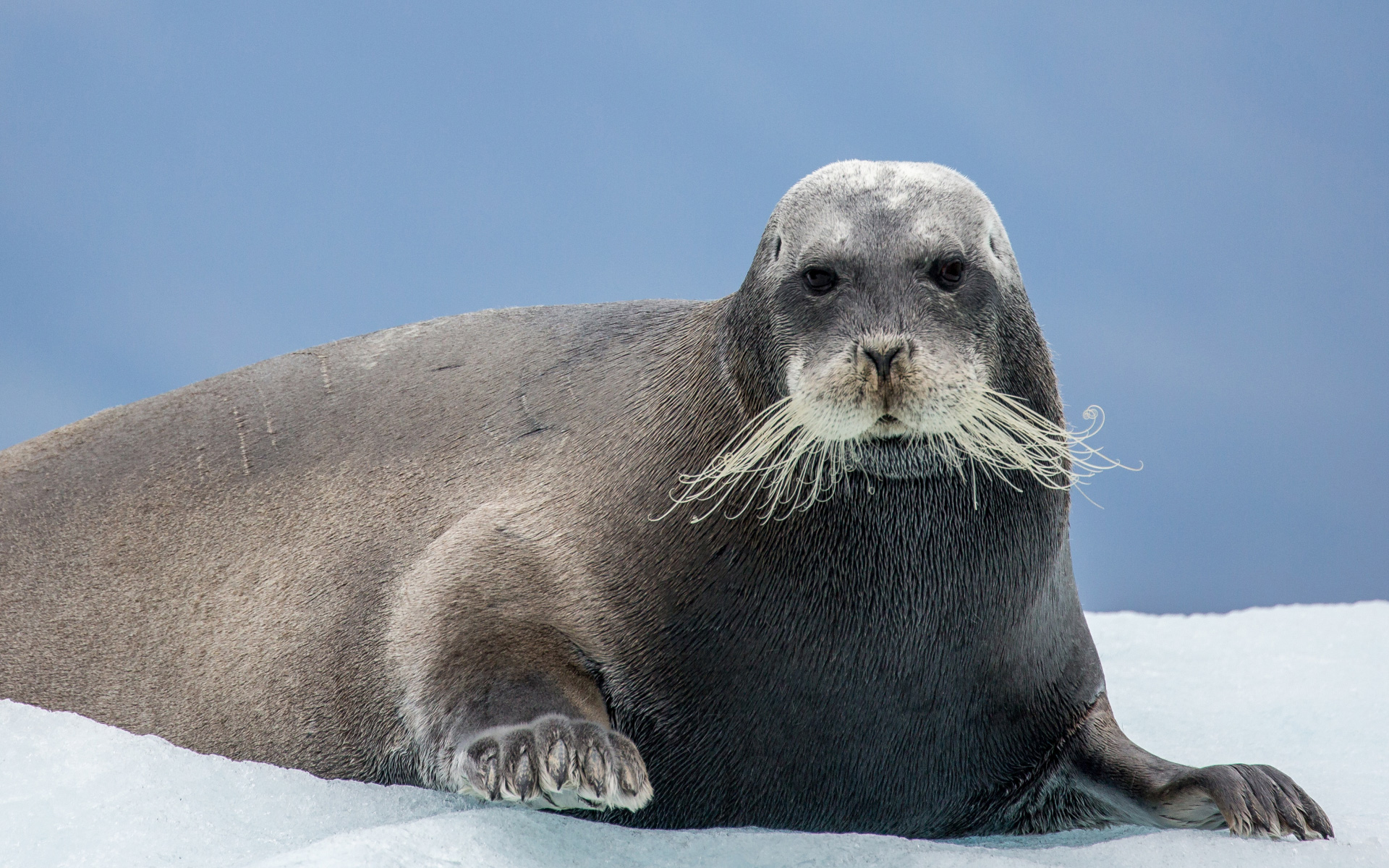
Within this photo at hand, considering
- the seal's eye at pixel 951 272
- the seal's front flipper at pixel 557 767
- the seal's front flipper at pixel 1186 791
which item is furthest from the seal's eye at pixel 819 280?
the seal's front flipper at pixel 1186 791

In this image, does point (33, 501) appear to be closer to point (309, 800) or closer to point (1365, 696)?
point (309, 800)

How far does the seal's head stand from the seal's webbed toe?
0.95 metres

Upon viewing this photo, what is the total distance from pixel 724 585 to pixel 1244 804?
1569 mm

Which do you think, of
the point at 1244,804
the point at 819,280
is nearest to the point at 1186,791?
the point at 1244,804

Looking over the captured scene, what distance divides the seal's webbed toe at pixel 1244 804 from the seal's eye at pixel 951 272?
1586mm

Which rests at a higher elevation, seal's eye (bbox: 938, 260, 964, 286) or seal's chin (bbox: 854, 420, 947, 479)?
seal's eye (bbox: 938, 260, 964, 286)

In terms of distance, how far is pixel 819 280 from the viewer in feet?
11.7

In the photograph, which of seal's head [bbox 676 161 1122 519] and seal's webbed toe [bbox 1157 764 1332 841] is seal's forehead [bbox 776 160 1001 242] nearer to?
seal's head [bbox 676 161 1122 519]

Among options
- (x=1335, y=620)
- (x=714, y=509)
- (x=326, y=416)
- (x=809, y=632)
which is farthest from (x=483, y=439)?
(x=1335, y=620)

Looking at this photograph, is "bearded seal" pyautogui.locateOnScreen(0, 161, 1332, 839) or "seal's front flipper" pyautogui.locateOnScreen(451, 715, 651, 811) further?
"bearded seal" pyautogui.locateOnScreen(0, 161, 1332, 839)

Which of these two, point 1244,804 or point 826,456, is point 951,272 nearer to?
point 826,456

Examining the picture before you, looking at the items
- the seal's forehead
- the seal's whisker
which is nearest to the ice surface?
the seal's whisker

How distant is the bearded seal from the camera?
3.55 m

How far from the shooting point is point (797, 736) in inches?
152
